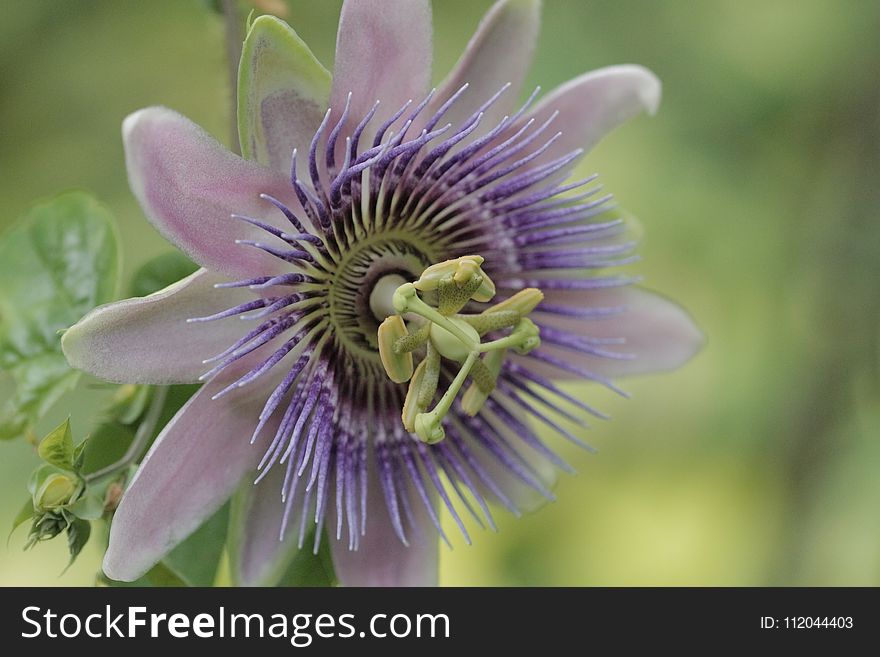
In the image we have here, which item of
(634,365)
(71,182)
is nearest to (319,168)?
(634,365)

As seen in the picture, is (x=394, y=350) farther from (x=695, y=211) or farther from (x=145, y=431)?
(x=695, y=211)

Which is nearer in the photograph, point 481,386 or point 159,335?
point 159,335

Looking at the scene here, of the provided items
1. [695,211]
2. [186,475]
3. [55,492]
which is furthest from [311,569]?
[695,211]

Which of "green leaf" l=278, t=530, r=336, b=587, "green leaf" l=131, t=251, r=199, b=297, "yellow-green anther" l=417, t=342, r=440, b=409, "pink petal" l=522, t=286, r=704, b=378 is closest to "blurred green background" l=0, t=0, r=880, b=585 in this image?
"pink petal" l=522, t=286, r=704, b=378

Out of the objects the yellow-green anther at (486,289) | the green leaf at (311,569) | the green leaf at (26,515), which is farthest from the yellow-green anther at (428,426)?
the green leaf at (26,515)

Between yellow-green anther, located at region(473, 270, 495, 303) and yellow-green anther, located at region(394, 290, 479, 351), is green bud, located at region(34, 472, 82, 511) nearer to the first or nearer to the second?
yellow-green anther, located at region(394, 290, 479, 351)

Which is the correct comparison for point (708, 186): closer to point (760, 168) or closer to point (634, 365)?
point (760, 168)
